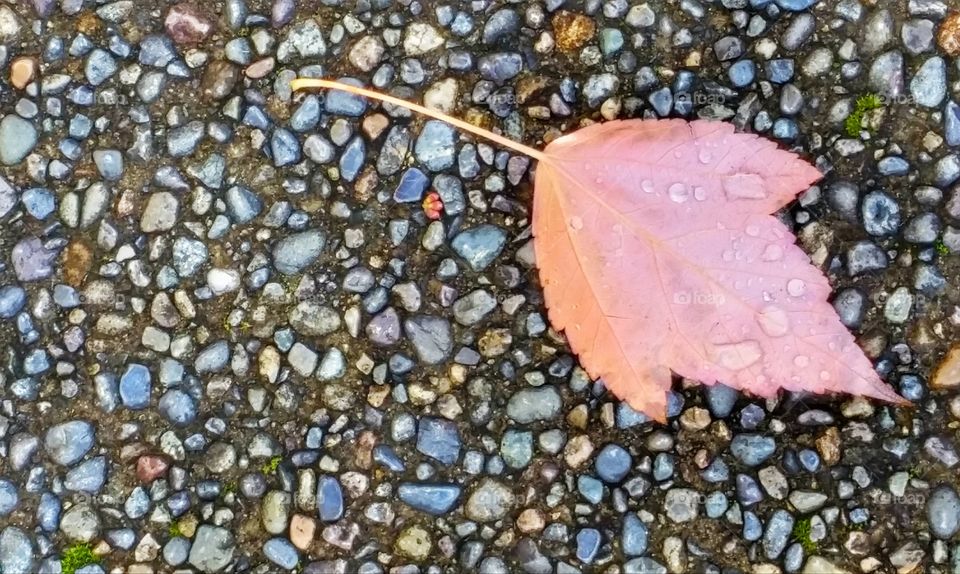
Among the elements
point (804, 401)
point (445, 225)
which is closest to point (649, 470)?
point (804, 401)

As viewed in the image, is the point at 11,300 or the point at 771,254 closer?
the point at 771,254

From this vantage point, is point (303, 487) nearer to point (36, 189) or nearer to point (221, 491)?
point (221, 491)

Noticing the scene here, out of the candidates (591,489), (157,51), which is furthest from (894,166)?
(157,51)

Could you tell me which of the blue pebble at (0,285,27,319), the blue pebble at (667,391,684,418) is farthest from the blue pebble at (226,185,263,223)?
the blue pebble at (667,391,684,418)

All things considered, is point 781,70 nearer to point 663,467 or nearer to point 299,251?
point 663,467

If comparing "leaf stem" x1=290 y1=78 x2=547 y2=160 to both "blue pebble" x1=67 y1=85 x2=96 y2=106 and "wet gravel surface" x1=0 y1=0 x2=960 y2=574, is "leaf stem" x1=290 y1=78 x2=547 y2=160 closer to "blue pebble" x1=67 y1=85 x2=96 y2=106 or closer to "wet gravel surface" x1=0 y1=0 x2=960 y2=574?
"wet gravel surface" x1=0 y1=0 x2=960 y2=574
